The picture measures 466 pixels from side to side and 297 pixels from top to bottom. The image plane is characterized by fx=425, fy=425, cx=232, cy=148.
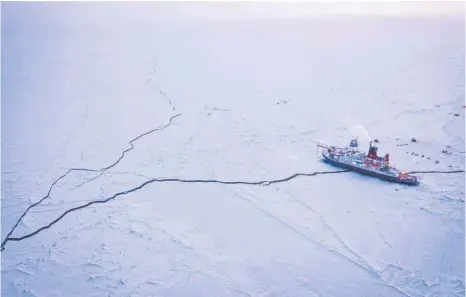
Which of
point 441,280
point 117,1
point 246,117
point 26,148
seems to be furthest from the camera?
point 117,1

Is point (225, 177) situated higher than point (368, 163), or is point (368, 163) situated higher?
point (368, 163)

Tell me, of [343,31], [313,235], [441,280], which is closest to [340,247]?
[313,235]

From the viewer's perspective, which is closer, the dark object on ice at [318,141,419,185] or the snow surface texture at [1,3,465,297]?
the snow surface texture at [1,3,465,297]

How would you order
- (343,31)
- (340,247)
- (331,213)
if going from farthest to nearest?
(343,31) → (331,213) → (340,247)

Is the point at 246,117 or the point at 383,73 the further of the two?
the point at 383,73

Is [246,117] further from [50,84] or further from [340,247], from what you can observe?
[50,84]
